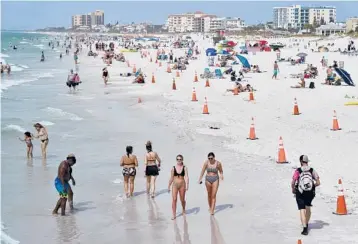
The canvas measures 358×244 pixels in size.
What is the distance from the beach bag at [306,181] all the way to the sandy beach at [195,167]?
87cm

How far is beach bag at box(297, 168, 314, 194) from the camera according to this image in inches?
376

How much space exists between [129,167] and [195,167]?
3581 mm

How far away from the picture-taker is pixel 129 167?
1233cm

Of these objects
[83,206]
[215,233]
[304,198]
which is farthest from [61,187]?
[304,198]

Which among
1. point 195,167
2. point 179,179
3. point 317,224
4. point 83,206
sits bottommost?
point 83,206

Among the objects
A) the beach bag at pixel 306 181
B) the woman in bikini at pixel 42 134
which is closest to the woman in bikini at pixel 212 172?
the beach bag at pixel 306 181

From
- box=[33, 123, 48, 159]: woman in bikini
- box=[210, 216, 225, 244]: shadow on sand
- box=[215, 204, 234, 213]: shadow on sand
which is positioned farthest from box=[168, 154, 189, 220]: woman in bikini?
box=[33, 123, 48, 159]: woman in bikini

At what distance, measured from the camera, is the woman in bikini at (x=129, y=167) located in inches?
479

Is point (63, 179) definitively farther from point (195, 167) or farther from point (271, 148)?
point (271, 148)

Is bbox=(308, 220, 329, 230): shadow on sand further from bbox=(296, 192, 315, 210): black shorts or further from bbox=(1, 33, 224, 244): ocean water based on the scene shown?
bbox=(1, 33, 224, 244): ocean water

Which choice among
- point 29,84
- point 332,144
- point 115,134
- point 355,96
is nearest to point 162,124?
point 115,134

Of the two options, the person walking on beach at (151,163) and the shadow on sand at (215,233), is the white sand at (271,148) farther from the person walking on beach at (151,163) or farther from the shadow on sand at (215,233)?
the person walking on beach at (151,163)

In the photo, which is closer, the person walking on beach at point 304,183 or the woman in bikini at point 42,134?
the person walking on beach at point 304,183

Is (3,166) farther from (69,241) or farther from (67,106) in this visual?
(67,106)
